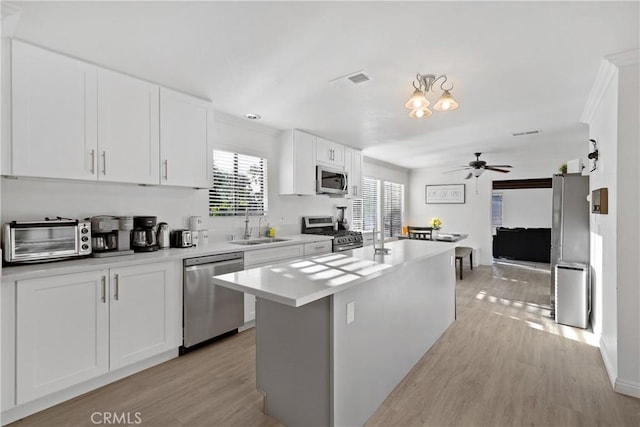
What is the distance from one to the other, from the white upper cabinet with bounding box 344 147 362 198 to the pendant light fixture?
8.42 ft

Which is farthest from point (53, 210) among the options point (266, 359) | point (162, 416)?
point (266, 359)

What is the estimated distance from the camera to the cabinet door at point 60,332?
1924 millimetres

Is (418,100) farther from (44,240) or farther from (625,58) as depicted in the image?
(44,240)

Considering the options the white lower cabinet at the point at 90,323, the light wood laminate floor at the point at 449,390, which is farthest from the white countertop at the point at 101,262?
the light wood laminate floor at the point at 449,390

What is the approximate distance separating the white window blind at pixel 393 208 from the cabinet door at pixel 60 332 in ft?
19.5

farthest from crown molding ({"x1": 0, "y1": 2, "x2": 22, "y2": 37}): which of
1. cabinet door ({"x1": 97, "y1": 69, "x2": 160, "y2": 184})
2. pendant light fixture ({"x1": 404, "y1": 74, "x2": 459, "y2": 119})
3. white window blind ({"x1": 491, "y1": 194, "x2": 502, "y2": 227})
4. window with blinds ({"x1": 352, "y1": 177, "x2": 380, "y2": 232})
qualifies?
white window blind ({"x1": 491, "y1": 194, "x2": 502, "y2": 227})

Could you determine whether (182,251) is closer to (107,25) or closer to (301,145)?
(107,25)

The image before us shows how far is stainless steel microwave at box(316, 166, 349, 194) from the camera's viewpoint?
14.9 ft

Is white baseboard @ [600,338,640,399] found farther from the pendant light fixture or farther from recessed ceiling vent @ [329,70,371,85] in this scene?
recessed ceiling vent @ [329,70,371,85]

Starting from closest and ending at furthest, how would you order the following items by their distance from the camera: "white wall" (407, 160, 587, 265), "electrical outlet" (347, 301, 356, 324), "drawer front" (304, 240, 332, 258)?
"electrical outlet" (347, 301, 356, 324) < "drawer front" (304, 240, 332, 258) < "white wall" (407, 160, 587, 265)

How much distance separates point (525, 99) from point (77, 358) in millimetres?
Answer: 4385

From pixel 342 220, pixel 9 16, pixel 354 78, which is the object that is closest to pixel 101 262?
pixel 9 16

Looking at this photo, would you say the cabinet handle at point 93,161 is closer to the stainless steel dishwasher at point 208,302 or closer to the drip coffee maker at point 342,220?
the stainless steel dishwasher at point 208,302

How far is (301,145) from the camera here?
429 cm
